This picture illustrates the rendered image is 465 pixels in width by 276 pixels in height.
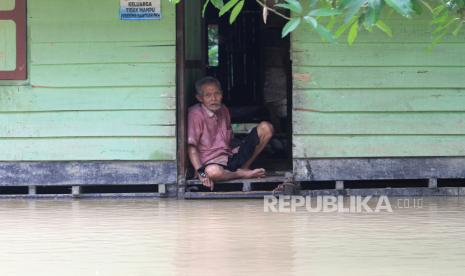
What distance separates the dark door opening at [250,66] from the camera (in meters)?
12.5

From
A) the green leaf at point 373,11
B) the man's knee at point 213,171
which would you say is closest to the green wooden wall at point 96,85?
the man's knee at point 213,171

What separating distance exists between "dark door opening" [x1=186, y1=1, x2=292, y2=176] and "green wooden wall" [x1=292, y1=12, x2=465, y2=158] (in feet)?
11.0

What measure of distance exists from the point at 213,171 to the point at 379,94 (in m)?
1.86

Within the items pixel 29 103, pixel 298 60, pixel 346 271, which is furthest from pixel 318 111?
pixel 346 271

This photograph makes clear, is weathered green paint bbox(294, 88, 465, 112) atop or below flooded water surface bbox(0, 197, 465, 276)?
atop

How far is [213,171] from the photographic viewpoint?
8.70m

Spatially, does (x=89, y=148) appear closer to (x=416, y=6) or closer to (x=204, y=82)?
(x=204, y=82)

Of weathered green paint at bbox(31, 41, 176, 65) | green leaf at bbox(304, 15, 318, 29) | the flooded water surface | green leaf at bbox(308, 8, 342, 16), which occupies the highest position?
weathered green paint at bbox(31, 41, 176, 65)

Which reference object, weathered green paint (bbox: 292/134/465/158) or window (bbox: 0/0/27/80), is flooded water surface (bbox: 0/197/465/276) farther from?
window (bbox: 0/0/27/80)

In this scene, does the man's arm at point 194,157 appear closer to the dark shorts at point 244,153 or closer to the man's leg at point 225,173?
the man's leg at point 225,173

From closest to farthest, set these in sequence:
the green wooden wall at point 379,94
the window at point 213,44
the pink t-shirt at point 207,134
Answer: the green wooden wall at point 379,94 < the pink t-shirt at point 207,134 < the window at point 213,44

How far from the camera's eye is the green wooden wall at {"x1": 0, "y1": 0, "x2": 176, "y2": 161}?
8.68 meters

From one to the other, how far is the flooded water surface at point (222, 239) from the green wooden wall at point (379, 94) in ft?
2.42

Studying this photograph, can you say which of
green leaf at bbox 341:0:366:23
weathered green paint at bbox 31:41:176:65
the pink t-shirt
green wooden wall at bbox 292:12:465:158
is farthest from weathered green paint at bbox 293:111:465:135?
green leaf at bbox 341:0:366:23
